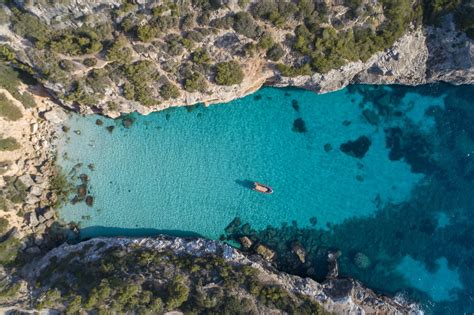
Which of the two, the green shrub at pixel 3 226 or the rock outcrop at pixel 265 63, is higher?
the rock outcrop at pixel 265 63

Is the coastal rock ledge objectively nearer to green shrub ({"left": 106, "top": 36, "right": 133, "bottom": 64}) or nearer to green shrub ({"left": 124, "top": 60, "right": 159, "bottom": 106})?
green shrub ({"left": 124, "top": 60, "right": 159, "bottom": 106})

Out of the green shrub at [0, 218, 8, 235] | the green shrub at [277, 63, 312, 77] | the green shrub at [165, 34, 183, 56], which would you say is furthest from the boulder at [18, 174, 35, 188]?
the green shrub at [277, 63, 312, 77]

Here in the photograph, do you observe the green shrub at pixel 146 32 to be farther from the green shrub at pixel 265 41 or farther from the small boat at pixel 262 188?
the small boat at pixel 262 188

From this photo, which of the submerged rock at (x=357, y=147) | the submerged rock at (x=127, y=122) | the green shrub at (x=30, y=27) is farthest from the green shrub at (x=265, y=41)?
the green shrub at (x=30, y=27)

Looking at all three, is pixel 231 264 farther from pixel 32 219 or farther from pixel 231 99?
pixel 32 219

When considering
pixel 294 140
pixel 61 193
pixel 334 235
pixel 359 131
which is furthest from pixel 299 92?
pixel 61 193

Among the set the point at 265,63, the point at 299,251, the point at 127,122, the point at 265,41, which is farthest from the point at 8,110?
the point at 299,251

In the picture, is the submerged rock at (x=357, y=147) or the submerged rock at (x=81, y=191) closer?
the submerged rock at (x=81, y=191)
